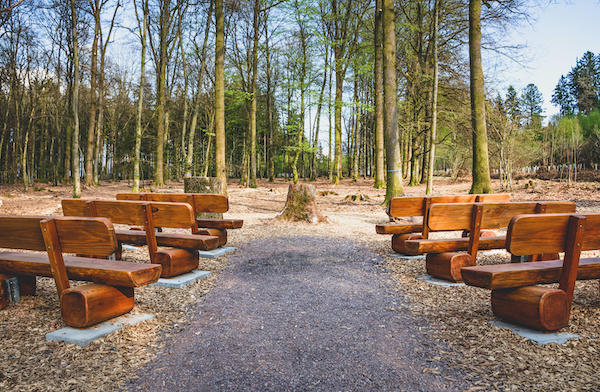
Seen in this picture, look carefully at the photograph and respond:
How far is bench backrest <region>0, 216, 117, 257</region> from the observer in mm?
2934

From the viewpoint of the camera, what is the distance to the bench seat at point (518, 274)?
9.78 ft

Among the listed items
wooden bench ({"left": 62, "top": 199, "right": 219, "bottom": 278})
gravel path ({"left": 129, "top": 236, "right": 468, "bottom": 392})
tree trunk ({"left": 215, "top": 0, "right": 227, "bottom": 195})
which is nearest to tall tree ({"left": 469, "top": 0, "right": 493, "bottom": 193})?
gravel path ({"left": 129, "top": 236, "right": 468, "bottom": 392})

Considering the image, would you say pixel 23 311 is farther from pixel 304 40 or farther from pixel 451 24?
pixel 304 40

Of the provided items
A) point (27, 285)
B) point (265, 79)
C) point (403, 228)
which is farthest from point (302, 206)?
point (265, 79)

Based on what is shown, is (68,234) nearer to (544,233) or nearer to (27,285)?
(27,285)

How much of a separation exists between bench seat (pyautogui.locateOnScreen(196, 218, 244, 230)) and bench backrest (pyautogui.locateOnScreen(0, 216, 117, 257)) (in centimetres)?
316

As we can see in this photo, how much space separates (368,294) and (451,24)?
62.2ft

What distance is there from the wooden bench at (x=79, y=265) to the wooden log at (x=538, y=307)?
3244mm

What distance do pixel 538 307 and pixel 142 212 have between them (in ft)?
14.4

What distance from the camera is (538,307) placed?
2998 millimetres

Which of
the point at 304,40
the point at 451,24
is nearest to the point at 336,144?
the point at 304,40

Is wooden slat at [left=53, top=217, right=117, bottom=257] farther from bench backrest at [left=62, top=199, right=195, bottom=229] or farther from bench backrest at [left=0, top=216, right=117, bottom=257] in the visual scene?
bench backrest at [left=62, top=199, right=195, bottom=229]

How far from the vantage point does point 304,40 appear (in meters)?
25.8

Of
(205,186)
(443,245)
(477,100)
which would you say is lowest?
(443,245)
